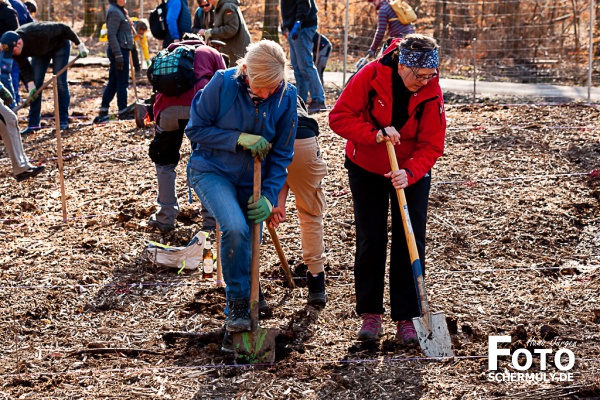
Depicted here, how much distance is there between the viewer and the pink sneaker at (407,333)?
4.98 metres

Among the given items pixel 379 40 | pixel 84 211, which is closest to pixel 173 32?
pixel 379 40

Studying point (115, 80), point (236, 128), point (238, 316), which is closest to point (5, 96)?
point (115, 80)

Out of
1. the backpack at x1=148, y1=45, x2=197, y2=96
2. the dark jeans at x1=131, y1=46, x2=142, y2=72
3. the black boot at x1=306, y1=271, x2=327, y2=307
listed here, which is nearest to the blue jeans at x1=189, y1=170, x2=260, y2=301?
the black boot at x1=306, y1=271, x2=327, y2=307

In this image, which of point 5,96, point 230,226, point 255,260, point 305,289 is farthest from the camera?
point 5,96

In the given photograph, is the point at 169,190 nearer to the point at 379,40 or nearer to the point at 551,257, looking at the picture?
the point at 551,257

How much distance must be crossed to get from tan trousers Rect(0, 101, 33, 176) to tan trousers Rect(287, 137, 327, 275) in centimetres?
452

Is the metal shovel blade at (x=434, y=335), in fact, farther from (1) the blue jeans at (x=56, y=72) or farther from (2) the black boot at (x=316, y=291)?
(1) the blue jeans at (x=56, y=72)

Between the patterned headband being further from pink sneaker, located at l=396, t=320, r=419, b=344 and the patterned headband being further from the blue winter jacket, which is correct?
pink sneaker, located at l=396, t=320, r=419, b=344

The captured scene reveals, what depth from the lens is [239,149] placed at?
15.4 feet

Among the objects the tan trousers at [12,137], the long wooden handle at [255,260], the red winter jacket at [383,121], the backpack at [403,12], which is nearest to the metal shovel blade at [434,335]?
the red winter jacket at [383,121]

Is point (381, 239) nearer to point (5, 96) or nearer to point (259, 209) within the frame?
point (259, 209)

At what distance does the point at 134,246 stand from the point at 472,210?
117 inches

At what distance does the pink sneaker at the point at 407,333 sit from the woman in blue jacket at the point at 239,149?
3.08ft

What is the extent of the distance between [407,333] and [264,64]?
71.0 inches
